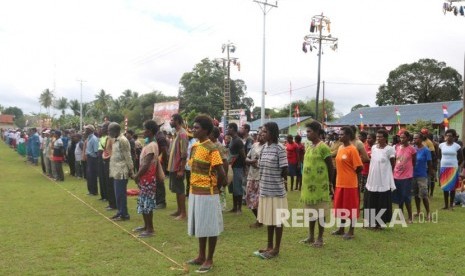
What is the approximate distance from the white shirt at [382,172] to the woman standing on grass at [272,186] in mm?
2380

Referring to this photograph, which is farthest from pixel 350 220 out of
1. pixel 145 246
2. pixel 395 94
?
pixel 395 94

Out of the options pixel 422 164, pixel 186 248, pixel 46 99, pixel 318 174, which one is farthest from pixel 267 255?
pixel 46 99

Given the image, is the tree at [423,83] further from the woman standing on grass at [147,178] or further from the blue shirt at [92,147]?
the woman standing on grass at [147,178]

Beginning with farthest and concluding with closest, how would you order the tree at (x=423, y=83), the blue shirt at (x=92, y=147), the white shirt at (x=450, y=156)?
the tree at (x=423, y=83) < the blue shirt at (x=92, y=147) < the white shirt at (x=450, y=156)

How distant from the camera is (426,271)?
5094 mm

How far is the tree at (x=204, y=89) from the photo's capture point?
192 ft

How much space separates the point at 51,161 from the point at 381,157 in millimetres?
12268

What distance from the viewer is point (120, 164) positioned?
7652 millimetres

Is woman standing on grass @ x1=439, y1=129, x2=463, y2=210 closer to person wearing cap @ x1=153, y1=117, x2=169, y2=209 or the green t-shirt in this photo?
the green t-shirt

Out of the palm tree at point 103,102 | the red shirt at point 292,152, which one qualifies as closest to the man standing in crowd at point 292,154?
the red shirt at point 292,152

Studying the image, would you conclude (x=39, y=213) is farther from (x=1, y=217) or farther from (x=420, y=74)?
(x=420, y=74)

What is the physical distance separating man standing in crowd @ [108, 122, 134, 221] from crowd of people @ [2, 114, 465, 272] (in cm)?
2

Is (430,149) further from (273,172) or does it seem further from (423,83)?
(423,83)

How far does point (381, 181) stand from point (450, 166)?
295cm
